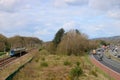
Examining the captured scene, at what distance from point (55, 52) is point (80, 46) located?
25.9 feet

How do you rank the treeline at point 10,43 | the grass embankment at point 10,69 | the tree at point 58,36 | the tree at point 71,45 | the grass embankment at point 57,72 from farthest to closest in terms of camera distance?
the treeline at point 10,43 → the tree at point 58,36 → the tree at point 71,45 → the grass embankment at point 10,69 → the grass embankment at point 57,72

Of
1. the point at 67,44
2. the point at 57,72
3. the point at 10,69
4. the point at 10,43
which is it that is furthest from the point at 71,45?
the point at 57,72

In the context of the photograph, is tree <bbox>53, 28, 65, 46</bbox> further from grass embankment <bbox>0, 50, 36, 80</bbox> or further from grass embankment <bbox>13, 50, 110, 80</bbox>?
grass embankment <bbox>0, 50, 36, 80</bbox>

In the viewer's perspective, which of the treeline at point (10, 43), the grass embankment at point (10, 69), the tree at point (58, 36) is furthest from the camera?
the treeline at point (10, 43)

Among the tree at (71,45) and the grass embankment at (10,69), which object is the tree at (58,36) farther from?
the grass embankment at (10,69)

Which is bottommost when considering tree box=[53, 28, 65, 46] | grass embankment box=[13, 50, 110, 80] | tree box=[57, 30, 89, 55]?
grass embankment box=[13, 50, 110, 80]

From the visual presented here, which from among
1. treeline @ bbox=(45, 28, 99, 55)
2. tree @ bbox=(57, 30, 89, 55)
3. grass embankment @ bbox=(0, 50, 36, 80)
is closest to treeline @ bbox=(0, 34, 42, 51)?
treeline @ bbox=(45, 28, 99, 55)

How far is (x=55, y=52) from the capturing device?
101 metres

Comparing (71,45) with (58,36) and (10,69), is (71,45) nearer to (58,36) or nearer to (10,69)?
(58,36)

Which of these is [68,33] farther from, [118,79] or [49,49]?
[118,79]

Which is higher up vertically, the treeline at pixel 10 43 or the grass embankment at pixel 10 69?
the treeline at pixel 10 43

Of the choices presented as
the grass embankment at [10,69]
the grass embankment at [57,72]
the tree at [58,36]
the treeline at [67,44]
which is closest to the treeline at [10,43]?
the treeline at [67,44]

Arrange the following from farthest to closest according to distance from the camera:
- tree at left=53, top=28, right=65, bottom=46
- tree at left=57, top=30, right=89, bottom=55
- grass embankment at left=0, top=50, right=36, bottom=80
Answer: tree at left=53, top=28, right=65, bottom=46 < tree at left=57, top=30, right=89, bottom=55 < grass embankment at left=0, top=50, right=36, bottom=80

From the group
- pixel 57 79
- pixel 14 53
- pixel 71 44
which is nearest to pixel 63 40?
pixel 71 44
